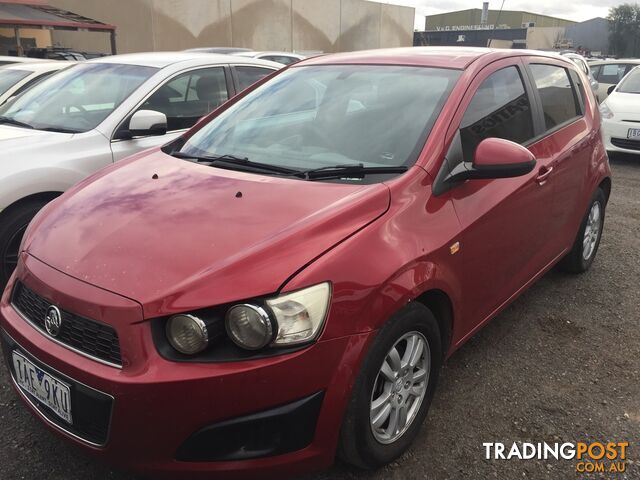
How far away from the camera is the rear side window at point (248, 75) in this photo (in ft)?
16.6

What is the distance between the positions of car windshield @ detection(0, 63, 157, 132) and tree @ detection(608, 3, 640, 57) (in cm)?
6890

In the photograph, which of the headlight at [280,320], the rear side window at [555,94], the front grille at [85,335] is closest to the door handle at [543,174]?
the rear side window at [555,94]

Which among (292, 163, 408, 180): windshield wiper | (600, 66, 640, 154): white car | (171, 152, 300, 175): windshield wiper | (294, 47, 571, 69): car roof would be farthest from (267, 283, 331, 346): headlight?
(600, 66, 640, 154): white car

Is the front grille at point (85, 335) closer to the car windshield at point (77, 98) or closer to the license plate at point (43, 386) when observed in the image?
the license plate at point (43, 386)

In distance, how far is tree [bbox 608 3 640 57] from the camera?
6206 centimetres

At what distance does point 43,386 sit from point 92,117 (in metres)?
2.61

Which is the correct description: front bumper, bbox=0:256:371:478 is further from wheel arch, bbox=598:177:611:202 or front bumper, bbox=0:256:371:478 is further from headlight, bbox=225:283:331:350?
wheel arch, bbox=598:177:611:202

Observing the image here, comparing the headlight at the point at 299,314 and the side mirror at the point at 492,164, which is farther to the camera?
the side mirror at the point at 492,164

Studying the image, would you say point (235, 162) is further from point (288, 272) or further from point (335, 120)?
point (288, 272)

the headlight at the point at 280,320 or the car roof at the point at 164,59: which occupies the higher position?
the car roof at the point at 164,59

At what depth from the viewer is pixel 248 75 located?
5141 mm

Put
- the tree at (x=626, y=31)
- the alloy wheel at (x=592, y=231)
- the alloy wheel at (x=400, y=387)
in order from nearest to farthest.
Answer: the alloy wheel at (x=400, y=387) < the alloy wheel at (x=592, y=231) < the tree at (x=626, y=31)

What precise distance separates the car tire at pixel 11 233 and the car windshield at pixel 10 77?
11.9 feet

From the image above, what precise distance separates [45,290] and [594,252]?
12.9ft
